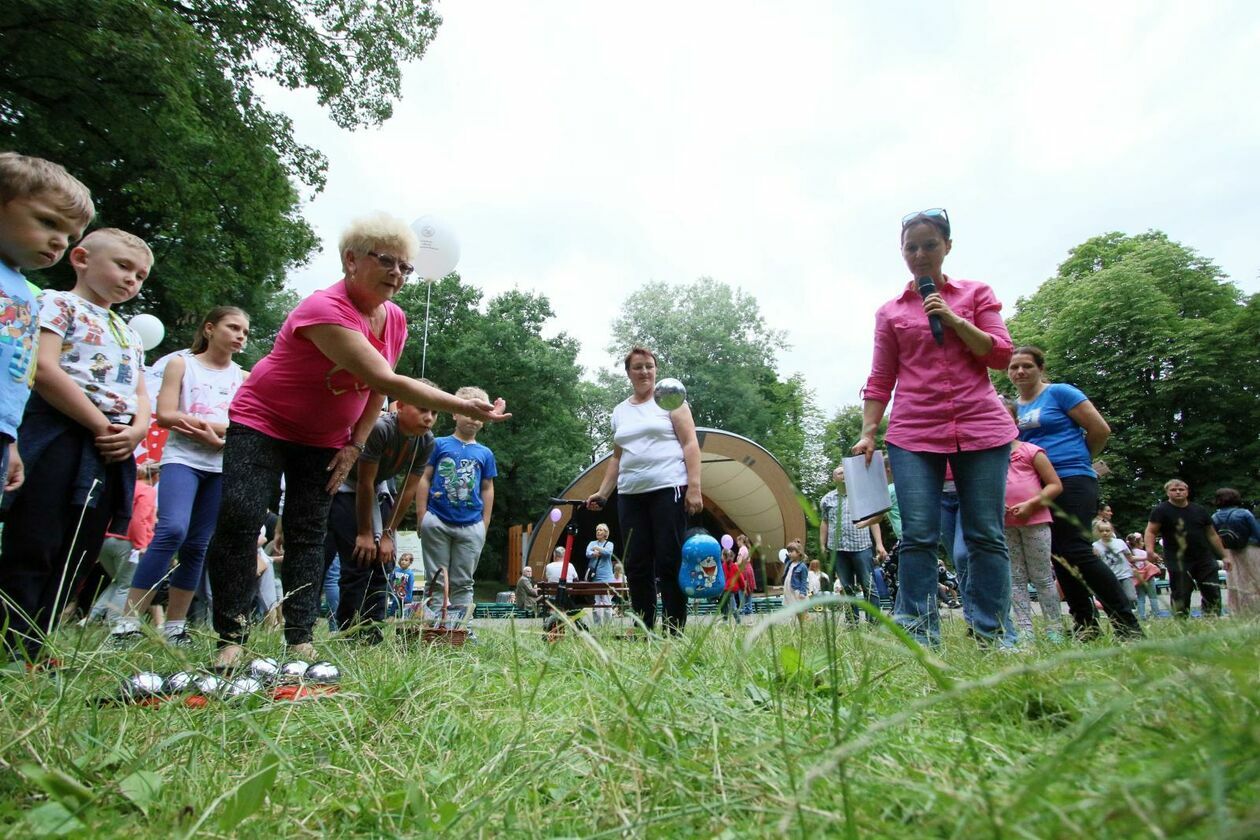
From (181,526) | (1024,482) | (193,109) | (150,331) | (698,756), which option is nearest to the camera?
(698,756)

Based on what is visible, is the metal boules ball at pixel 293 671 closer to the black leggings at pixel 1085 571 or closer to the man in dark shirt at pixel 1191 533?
the black leggings at pixel 1085 571

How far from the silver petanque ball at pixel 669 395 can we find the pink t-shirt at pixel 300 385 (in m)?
1.94

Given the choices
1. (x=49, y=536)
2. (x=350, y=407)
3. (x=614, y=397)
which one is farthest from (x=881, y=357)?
(x=614, y=397)

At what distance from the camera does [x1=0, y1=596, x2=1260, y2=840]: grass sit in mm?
564

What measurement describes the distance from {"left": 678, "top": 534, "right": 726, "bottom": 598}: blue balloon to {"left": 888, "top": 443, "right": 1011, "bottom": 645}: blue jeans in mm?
930

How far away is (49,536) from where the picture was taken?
2.11 meters

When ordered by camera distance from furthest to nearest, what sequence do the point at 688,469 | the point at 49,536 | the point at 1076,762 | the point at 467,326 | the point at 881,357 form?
1. the point at 467,326
2. the point at 688,469
3. the point at 881,357
4. the point at 49,536
5. the point at 1076,762

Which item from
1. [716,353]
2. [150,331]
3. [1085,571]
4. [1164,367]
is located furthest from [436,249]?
[716,353]

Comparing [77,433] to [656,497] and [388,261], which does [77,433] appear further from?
[656,497]

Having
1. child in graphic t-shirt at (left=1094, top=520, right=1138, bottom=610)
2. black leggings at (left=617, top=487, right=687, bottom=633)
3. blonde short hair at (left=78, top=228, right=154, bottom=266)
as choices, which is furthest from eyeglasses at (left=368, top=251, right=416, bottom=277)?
child in graphic t-shirt at (left=1094, top=520, right=1138, bottom=610)

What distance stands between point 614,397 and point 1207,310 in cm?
2543

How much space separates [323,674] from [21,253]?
1.36 m

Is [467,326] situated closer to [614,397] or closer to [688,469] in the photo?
[614,397]

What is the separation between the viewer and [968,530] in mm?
2854
